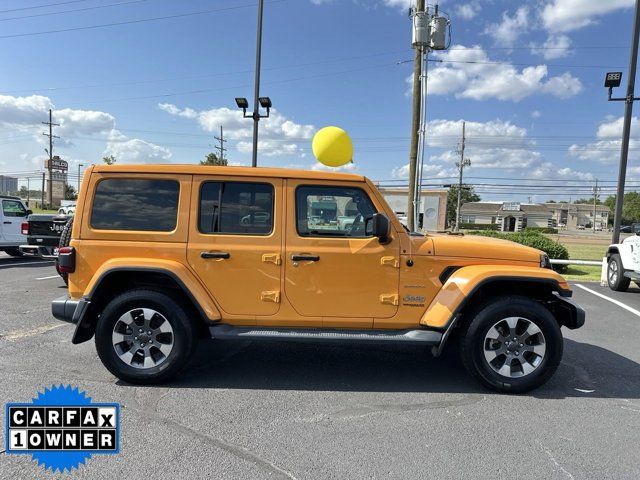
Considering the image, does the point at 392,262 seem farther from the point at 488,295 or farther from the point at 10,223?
the point at 10,223

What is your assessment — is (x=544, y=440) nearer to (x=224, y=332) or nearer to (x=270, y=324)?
(x=270, y=324)

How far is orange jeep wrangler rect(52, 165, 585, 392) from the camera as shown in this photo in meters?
3.74

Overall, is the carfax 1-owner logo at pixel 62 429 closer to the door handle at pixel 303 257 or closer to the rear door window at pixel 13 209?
the door handle at pixel 303 257

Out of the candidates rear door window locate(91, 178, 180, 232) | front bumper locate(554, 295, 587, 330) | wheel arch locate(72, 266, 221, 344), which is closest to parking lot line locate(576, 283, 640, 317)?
front bumper locate(554, 295, 587, 330)

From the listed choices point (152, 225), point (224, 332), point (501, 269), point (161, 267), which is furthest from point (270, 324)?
point (501, 269)

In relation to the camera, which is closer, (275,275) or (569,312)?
(275,275)

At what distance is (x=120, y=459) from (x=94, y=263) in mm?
1780

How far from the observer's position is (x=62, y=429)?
2.94 metres

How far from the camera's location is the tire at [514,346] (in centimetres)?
373

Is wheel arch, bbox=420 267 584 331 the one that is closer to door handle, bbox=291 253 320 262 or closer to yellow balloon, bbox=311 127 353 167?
door handle, bbox=291 253 320 262

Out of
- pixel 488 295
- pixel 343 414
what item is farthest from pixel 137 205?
pixel 488 295

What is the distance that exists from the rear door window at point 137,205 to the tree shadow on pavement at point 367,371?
1.49 m

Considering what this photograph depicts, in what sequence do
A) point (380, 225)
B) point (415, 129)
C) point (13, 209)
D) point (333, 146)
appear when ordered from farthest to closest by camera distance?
point (415, 129)
point (13, 209)
point (333, 146)
point (380, 225)

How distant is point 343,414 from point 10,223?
12129mm
